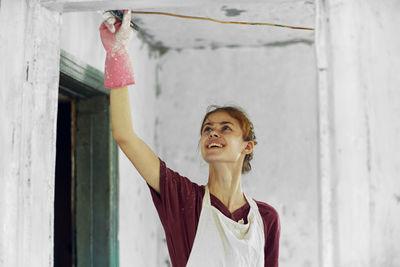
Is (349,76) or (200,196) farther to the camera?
(200,196)

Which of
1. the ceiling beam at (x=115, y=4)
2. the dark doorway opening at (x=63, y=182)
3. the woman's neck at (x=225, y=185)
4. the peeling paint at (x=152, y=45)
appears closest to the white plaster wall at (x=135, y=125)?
the peeling paint at (x=152, y=45)

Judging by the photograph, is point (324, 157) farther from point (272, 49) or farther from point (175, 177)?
point (272, 49)

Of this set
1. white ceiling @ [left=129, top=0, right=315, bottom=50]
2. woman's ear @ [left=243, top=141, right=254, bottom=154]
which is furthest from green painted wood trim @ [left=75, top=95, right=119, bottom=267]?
woman's ear @ [left=243, top=141, right=254, bottom=154]

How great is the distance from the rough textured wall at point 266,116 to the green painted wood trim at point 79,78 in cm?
89

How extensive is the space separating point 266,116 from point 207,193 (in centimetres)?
125

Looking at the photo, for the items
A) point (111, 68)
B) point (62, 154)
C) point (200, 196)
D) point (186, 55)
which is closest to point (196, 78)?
point (186, 55)

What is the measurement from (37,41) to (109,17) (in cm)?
20

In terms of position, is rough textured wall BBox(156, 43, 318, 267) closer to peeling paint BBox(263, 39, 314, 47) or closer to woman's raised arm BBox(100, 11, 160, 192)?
peeling paint BBox(263, 39, 314, 47)

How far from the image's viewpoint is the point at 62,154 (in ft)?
6.45

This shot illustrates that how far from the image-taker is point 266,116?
2656 millimetres

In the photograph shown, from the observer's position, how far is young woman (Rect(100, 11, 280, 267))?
4.00 ft

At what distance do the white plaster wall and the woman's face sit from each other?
0.57 m

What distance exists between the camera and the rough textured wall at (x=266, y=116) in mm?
2607

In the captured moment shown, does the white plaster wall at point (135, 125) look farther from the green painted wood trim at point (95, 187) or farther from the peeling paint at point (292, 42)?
the peeling paint at point (292, 42)
